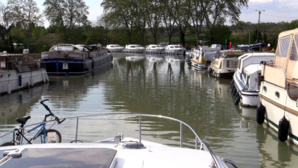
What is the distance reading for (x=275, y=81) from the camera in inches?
477

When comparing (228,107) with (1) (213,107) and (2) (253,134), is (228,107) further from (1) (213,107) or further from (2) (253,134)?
(2) (253,134)

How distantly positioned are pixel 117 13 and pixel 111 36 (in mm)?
11204

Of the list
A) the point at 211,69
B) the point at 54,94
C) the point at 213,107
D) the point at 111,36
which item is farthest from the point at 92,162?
the point at 111,36

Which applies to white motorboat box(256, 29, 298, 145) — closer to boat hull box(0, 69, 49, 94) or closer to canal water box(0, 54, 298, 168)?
canal water box(0, 54, 298, 168)

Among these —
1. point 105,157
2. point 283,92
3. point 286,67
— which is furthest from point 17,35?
point 105,157

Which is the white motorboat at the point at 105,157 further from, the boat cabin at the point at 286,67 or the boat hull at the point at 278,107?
the boat cabin at the point at 286,67

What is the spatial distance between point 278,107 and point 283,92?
57 centimetres

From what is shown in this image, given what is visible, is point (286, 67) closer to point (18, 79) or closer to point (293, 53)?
point (293, 53)

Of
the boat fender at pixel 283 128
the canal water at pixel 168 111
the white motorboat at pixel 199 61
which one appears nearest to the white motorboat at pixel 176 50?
the white motorboat at pixel 199 61

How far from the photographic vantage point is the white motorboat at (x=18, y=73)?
21.3 m

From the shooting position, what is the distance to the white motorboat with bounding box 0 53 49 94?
2131cm

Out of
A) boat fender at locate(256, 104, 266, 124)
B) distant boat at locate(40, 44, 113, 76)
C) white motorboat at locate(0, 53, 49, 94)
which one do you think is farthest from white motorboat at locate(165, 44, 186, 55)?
boat fender at locate(256, 104, 266, 124)

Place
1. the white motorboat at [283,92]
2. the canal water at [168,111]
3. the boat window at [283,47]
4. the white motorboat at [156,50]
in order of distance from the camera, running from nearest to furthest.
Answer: the white motorboat at [283,92] < the canal water at [168,111] < the boat window at [283,47] < the white motorboat at [156,50]

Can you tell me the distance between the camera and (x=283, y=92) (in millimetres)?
11141
